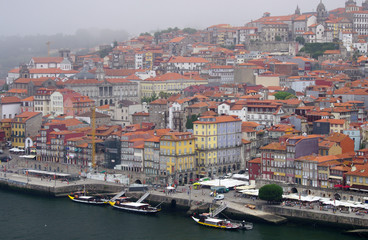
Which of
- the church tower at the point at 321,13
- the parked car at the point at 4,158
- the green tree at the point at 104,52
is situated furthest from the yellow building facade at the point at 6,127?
the church tower at the point at 321,13

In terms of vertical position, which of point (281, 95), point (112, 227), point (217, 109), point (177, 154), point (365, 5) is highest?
Result: point (365, 5)

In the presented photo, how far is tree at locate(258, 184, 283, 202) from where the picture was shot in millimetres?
48500

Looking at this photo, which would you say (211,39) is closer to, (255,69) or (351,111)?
(255,69)

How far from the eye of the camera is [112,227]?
47.0m

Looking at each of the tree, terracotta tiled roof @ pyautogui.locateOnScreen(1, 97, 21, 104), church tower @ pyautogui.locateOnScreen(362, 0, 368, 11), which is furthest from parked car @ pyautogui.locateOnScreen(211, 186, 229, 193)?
church tower @ pyautogui.locateOnScreen(362, 0, 368, 11)

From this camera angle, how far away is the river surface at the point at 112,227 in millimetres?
44719

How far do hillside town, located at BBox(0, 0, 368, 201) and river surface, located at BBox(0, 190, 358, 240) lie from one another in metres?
5.45

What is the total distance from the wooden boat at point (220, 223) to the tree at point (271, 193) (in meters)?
2.64

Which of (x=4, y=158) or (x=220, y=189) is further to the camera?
(x=4, y=158)

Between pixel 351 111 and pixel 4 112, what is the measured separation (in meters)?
33.0

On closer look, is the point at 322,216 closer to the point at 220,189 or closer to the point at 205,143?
the point at 220,189

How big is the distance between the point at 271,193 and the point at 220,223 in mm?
3796

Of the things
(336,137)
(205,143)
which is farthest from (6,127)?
(336,137)

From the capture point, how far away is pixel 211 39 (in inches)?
4678
